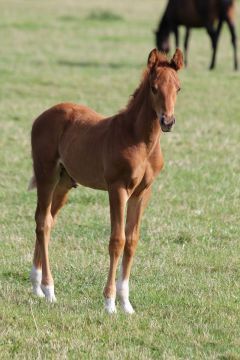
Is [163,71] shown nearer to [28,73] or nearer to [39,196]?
[39,196]

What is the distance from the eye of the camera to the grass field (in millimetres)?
5840

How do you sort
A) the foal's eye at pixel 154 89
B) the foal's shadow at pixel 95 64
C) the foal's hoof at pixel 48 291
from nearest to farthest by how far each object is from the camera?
the foal's eye at pixel 154 89 → the foal's hoof at pixel 48 291 → the foal's shadow at pixel 95 64

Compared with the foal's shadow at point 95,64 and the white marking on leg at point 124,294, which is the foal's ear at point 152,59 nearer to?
the white marking on leg at point 124,294

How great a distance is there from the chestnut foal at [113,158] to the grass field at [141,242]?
342mm

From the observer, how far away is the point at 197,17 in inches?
873

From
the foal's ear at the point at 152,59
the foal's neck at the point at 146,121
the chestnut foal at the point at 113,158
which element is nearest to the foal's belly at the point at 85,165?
the chestnut foal at the point at 113,158

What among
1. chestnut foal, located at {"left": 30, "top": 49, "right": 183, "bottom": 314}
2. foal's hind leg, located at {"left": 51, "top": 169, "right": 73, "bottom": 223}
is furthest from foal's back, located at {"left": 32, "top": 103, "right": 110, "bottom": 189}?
foal's hind leg, located at {"left": 51, "top": 169, "right": 73, "bottom": 223}

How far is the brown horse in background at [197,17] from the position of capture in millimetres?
21641

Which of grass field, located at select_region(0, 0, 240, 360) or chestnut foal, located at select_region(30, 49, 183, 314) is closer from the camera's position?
grass field, located at select_region(0, 0, 240, 360)

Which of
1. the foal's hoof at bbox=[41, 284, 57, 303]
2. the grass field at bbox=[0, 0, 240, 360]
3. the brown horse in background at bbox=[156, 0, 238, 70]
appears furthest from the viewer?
the brown horse in background at bbox=[156, 0, 238, 70]

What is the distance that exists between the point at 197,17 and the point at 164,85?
1646cm

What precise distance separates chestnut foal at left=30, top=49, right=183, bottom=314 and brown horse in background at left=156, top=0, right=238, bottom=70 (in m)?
14.5

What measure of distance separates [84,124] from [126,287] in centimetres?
118

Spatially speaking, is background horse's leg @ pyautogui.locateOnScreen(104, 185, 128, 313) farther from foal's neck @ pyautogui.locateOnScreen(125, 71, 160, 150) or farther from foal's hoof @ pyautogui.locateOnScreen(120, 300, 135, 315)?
foal's neck @ pyautogui.locateOnScreen(125, 71, 160, 150)
